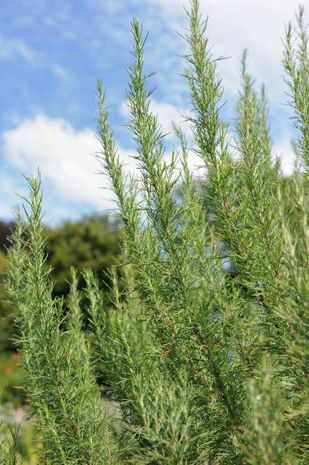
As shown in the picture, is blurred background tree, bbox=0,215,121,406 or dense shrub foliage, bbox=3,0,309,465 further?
blurred background tree, bbox=0,215,121,406

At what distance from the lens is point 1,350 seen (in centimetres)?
1501

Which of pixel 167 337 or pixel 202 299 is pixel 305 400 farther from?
pixel 167 337

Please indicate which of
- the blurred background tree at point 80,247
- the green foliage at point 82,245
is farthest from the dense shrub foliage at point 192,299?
the green foliage at point 82,245

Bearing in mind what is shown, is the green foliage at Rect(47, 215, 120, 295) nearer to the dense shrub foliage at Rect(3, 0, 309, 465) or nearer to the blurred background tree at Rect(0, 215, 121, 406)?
the blurred background tree at Rect(0, 215, 121, 406)

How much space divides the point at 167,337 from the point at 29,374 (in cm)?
69

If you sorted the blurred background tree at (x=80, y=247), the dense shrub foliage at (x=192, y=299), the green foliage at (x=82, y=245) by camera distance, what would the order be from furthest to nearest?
the green foliage at (x=82, y=245)
the blurred background tree at (x=80, y=247)
the dense shrub foliage at (x=192, y=299)

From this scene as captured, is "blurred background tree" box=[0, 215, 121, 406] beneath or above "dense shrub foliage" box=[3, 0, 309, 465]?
above

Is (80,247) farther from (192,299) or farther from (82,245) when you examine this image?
(192,299)

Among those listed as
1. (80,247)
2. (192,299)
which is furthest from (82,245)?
(192,299)

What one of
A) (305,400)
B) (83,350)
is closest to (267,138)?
(83,350)

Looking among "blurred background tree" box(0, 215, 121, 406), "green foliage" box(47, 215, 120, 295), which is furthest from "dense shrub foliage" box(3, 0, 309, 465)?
"green foliage" box(47, 215, 120, 295)

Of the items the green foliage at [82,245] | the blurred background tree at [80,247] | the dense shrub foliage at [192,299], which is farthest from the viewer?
the green foliage at [82,245]

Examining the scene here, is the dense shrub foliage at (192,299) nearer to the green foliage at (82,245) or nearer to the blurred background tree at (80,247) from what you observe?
the blurred background tree at (80,247)

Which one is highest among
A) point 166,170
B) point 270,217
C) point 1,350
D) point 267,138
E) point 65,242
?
point 65,242
